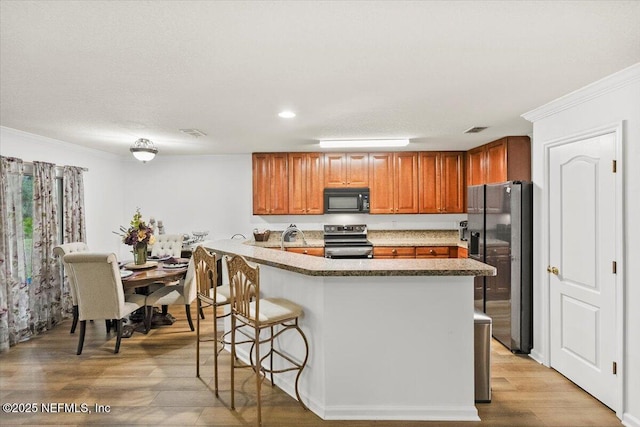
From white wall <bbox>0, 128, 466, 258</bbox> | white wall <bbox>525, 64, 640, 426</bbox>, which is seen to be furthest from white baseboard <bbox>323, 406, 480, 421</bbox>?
white wall <bbox>0, 128, 466, 258</bbox>

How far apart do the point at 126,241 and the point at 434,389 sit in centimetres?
355

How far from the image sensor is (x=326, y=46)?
6.72 ft

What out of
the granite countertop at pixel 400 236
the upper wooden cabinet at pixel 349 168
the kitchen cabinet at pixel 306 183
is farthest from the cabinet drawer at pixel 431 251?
the kitchen cabinet at pixel 306 183

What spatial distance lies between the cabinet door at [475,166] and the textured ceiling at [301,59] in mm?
1435

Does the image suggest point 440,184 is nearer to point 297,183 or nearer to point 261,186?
point 297,183

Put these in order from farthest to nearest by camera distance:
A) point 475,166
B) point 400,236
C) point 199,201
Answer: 1. point 199,201
2. point 400,236
3. point 475,166

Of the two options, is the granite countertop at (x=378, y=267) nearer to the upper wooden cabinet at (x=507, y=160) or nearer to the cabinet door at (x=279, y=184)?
the upper wooden cabinet at (x=507, y=160)

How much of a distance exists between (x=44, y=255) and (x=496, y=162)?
573cm

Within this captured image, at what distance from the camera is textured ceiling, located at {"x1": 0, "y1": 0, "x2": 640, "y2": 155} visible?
5.58 feet

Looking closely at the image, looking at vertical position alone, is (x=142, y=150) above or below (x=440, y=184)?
above

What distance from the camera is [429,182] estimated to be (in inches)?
233

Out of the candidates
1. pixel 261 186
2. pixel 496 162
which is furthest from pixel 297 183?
pixel 496 162

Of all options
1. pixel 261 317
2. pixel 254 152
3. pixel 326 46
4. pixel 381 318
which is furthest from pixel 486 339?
pixel 254 152

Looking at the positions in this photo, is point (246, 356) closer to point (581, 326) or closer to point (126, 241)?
point (126, 241)
